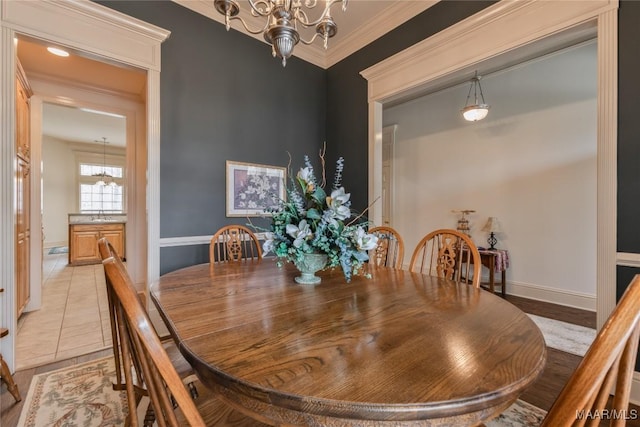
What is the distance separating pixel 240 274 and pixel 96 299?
3.25m

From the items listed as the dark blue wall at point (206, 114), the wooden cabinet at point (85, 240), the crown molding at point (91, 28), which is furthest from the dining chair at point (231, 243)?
the wooden cabinet at point (85, 240)

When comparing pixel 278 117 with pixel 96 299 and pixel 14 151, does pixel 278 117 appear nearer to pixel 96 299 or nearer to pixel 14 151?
pixel 14 151

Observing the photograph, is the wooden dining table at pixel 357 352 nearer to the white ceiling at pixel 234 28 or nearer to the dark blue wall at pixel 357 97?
the dark blue wall at pixel 357 97

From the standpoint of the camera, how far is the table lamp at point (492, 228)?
370 cm

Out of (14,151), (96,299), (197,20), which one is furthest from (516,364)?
(96,299)

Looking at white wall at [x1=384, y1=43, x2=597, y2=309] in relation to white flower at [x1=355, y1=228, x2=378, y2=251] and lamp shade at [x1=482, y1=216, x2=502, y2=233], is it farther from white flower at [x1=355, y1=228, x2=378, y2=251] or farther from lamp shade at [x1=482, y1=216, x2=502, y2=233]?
white flower at [x1=355, y1=228, x2=378, y2=251]

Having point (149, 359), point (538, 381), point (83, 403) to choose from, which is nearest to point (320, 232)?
point (149, 359)

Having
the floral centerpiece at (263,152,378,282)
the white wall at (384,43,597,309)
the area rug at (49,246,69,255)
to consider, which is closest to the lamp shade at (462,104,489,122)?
the white wall at (384,43,597,309)

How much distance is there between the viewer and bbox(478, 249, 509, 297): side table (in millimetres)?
3467

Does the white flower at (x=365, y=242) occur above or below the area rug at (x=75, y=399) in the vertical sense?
above

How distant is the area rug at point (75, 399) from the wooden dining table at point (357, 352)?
0.96 meters

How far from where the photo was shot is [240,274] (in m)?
1.60

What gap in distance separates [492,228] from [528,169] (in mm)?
863

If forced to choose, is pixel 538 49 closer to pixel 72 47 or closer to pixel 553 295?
pixel 553 295
